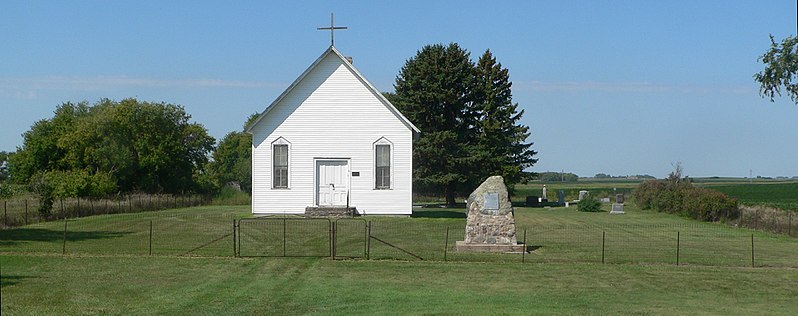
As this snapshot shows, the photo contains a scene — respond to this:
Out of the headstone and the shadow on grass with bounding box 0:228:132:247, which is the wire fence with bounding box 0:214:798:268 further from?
the headstone

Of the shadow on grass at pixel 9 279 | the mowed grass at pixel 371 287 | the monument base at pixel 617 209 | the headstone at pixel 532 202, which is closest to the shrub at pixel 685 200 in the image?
the monument base at pixel 617 209

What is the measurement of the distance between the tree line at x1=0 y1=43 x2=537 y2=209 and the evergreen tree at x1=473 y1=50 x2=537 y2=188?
0.23 ft

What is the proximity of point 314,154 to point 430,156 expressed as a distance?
62.8 ft

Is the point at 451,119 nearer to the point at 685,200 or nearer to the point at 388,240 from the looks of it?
the point at 685,200

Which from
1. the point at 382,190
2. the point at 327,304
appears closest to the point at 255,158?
the point at 382,190

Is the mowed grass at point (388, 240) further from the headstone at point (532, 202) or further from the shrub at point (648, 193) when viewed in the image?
the headstone at point (532, 202)

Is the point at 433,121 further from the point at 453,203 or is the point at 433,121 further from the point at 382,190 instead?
the point at 382,190

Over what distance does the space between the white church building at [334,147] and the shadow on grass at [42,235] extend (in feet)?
31.5

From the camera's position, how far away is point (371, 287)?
1867cm

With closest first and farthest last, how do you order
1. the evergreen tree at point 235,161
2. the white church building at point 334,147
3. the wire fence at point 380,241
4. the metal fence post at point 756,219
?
the wire fence at point 380,241
the metal fence post at point 756,219
the white church building at point 334,147
the evergreen tree at point 235,161

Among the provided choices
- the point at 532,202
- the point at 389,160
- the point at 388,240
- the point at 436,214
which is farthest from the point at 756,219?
the point at 532,202

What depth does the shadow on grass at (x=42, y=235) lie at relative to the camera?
27.3 m

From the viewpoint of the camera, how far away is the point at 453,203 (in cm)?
6053

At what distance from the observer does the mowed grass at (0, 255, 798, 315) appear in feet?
52.5
